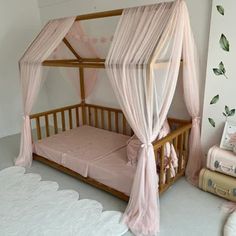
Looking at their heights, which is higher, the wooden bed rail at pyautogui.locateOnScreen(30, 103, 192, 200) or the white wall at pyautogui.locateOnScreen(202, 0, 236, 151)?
the white wall at pyautogui.locateOnScreen(202, 0, 236, 151)

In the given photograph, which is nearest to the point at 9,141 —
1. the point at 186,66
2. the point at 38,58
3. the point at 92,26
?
the point at 38,58

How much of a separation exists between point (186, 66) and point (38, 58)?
175cm

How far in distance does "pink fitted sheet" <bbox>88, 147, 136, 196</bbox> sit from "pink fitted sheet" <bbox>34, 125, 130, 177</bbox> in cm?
10

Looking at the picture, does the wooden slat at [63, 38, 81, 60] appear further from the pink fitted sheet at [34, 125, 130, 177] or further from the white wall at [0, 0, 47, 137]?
the white wall at [0, 0, 47, 137]

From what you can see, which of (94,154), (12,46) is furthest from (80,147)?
(12,46)

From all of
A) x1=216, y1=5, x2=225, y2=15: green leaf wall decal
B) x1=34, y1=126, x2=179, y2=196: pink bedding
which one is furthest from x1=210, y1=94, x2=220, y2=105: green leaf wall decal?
x1=34, y1=126, x2=179, y2=196: pink bedding

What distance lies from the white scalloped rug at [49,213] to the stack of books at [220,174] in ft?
3.31

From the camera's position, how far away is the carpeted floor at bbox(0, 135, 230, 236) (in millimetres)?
2059

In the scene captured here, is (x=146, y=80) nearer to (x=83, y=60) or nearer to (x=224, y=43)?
(x=224, y=43)

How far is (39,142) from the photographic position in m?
3.34

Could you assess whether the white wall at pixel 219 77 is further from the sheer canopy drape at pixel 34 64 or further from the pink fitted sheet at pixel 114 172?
the sheer canopy drape at pixel 34 64

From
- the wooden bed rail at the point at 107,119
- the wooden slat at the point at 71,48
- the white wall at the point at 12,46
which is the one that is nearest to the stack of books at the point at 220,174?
the wooden bed rail at the point at 107,119

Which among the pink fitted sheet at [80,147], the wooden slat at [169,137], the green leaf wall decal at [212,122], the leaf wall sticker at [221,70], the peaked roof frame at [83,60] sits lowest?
the pink fitted sheet at [80,147]

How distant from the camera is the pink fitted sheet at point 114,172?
236cm
